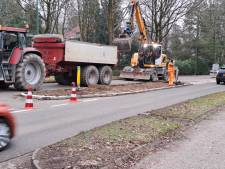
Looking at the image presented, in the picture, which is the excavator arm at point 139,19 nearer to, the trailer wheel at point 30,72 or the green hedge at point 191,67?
the trailer wheel at point 30,72

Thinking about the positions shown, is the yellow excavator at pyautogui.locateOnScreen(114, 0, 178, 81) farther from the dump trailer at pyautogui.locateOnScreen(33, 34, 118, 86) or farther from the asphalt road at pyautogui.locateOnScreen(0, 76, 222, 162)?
the asphalt road at pyautogui.locateOnScreen(0, 76, 222, 162)

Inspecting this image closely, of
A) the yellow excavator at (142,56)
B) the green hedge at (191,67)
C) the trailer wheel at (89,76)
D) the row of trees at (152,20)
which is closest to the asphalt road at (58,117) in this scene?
the trailer wheel at (89,76)

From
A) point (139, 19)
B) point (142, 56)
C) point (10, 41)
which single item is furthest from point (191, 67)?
point (10, 41)

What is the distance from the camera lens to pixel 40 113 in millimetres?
12562

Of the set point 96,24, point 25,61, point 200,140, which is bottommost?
point 200,140

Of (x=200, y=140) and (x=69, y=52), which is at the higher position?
(x=69, y=52)

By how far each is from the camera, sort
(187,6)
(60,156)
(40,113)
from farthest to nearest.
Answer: (187,6) < (40,113) < (60,156)

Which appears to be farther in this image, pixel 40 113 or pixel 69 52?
pixel 69 52

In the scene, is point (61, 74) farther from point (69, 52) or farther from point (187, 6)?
point (187, 6)

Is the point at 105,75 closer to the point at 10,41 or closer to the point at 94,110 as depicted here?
the point at 10,41

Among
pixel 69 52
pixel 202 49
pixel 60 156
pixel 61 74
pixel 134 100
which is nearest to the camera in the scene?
pixel 60 156

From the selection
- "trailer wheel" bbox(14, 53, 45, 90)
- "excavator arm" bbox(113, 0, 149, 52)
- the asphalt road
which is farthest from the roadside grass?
"excavator arm" bbox(113, 0, 149, 52)

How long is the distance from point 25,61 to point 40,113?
21.8 feet

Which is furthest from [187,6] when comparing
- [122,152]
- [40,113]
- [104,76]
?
[122,152]
